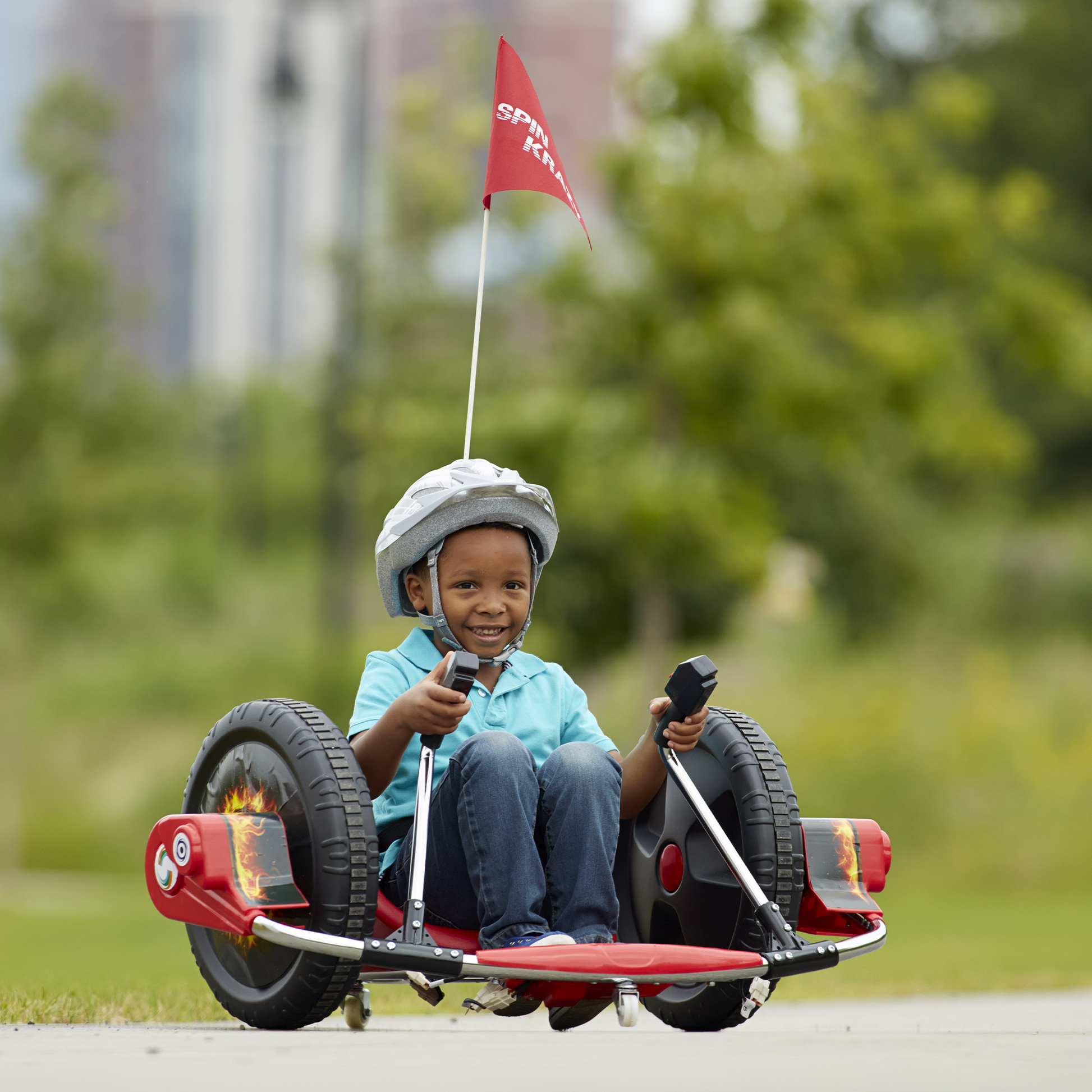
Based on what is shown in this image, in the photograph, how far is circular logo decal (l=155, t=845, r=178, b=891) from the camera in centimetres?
326

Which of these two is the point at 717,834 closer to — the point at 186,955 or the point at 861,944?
the point at 861,944

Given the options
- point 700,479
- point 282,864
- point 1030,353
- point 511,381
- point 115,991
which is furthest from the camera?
point 511,381

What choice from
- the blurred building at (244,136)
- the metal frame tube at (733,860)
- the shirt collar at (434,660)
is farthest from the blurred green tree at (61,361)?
the metal frame tube at (733,860)

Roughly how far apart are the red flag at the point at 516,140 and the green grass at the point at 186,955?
96.1 inches

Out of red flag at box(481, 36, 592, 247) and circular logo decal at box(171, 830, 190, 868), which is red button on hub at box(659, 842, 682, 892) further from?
red flag at box(481, 36, 592, 247)

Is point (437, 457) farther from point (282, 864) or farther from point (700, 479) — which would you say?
point (282, 864)

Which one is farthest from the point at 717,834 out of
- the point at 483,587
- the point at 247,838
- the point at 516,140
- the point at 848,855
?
the point at 516,140

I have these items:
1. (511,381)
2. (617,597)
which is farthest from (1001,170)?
(617,597)

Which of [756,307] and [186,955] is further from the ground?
[756,307]

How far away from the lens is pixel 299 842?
320 centimetres

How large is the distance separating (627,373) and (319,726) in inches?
428

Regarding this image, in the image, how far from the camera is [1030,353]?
1145 cm

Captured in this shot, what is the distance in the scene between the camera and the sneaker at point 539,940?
307cm

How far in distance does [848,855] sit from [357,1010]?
1.26m
